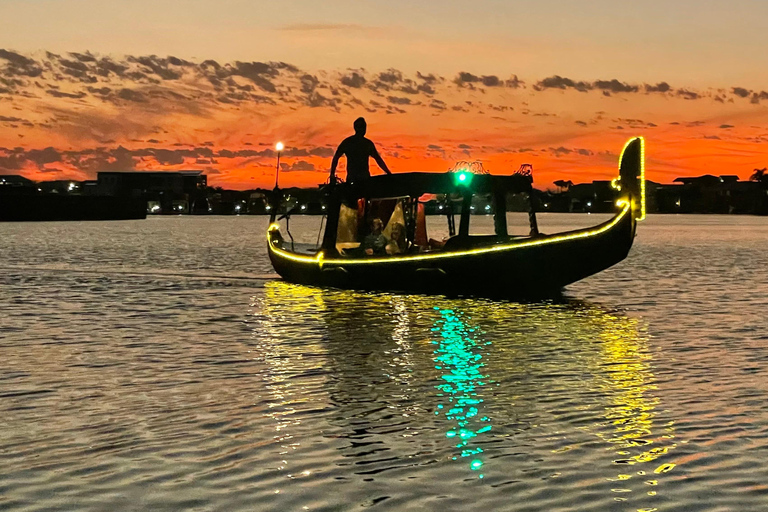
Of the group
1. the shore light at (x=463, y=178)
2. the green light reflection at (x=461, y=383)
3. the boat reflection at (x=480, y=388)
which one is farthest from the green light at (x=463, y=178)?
the green light reflection at (x=461, y=383)

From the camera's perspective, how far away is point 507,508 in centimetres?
916

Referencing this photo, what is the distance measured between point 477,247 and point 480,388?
49.4 ft

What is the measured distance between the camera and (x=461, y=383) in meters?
16.5

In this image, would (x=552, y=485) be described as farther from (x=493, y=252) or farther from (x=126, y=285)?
(x=126, y=285)

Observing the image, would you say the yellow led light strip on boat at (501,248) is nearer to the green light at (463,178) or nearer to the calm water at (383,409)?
the calm water at (383,409)

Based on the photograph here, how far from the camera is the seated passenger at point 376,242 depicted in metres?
33.6

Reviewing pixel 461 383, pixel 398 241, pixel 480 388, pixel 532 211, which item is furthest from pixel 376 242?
pixel 480 388

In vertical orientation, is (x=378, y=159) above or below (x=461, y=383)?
above

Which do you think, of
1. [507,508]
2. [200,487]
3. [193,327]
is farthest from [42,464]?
[193,327]

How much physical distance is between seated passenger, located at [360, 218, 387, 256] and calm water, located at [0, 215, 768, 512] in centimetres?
373

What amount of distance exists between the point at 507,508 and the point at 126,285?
34.9 meters

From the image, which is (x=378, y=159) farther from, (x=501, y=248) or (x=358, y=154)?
(x=501, y=248)

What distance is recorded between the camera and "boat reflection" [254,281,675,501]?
11.1 meters

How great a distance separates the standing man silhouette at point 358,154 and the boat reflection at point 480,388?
4.34 m
